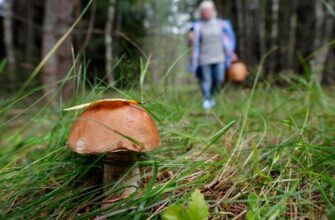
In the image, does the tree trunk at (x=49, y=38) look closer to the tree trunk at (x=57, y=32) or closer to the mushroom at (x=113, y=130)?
the tree trunk at (x=57, y=32)

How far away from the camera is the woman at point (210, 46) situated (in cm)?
470

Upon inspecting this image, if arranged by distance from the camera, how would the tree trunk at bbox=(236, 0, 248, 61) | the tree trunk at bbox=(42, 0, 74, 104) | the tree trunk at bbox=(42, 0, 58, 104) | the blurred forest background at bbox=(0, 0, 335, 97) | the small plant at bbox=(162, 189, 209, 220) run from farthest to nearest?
the tree trunk at bbox=(236, 0, 248, 61) → the blurred forest background at bbox=(0, 0, 335, 97) → the tree trunk at bbox=(42, 0, 58, 104) → the tree trunk at bbox=(42, 0, 74, 104) → the small plant at bbox=(162, 189, 209, 220)

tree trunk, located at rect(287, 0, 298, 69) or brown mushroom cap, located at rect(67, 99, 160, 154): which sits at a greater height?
brown mushroom cap, located at rect(67, 99, 160, 154)

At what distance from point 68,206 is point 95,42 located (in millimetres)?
8869

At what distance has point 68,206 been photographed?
1020mm

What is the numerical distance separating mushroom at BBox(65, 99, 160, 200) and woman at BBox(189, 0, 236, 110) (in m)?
3.65

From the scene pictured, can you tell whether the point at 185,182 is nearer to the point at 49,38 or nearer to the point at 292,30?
the point at 49,38

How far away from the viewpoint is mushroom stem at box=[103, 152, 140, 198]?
1146 mm

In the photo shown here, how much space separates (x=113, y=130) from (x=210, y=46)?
3961mm

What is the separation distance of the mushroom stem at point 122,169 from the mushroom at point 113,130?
5cm

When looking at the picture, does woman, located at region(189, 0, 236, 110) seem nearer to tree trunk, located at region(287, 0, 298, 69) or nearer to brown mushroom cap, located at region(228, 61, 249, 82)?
brown mushroom cap, located at region(228, 61, 249, 82)

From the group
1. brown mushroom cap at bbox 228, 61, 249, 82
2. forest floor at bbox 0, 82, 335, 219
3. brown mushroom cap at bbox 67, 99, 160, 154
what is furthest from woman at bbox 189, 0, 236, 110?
brown mushroom cap at bbox 67, 99, 160, 154

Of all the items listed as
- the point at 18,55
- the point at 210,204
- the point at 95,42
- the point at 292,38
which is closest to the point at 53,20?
the point at 210,204

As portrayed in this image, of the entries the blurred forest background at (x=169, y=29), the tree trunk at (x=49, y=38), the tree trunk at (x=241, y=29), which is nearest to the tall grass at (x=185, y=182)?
the tree trunk at (x=49, y=38)
